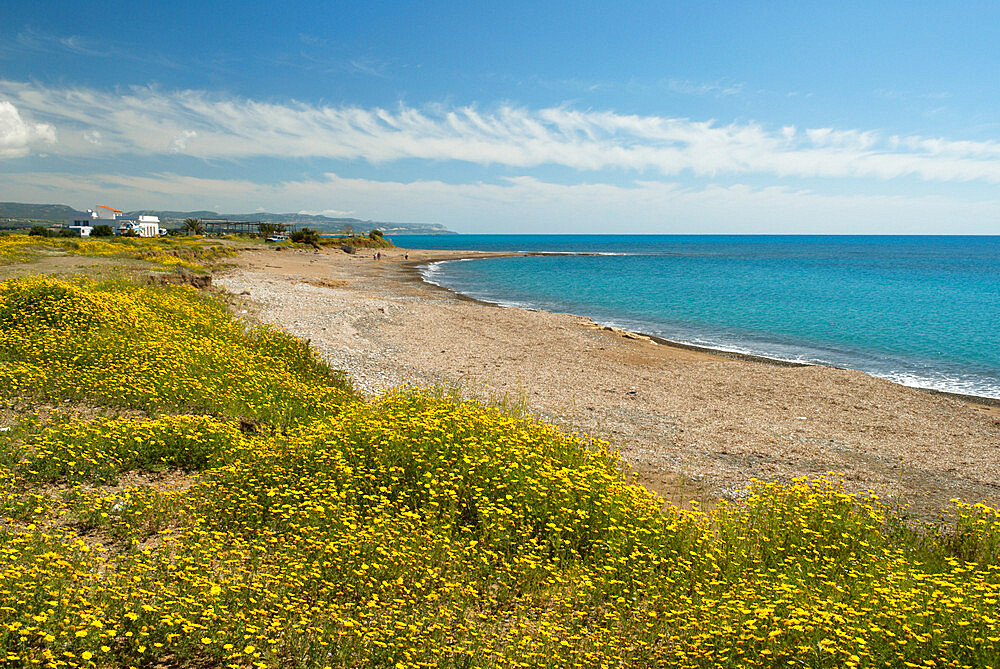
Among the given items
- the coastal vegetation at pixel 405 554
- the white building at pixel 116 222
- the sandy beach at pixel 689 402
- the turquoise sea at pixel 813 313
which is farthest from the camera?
the white building at pixel 116 222

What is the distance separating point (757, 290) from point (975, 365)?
3255cm

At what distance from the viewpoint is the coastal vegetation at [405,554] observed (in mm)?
4758

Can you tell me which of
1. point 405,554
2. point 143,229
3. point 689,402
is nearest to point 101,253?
point 689,402

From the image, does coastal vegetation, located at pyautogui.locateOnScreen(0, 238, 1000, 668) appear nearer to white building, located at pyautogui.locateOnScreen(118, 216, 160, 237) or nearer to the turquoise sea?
the turquoise sea

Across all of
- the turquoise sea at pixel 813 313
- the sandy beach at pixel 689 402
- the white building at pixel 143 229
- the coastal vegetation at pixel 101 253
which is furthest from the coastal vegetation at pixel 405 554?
the white building at pixel 143 229

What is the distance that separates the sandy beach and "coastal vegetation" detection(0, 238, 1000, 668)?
10.3 ft

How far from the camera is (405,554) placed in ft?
19.8

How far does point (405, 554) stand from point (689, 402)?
1280 centimetres

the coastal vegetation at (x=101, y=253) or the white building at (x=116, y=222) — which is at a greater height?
the white building at (x=116, y=222)

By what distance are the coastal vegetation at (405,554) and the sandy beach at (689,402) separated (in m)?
3.13

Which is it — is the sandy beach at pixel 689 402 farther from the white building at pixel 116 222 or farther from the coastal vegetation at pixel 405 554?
the white building at pixel 116 222

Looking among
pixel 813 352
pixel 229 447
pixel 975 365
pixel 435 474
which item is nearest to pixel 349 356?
pixel 229 447

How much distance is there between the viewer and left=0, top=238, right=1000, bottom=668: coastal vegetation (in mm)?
4758

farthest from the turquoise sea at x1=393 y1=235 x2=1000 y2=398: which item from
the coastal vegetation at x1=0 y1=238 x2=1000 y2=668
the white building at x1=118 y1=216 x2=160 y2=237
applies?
the white building at x1=118 y1=216 x2=160 y2=237
